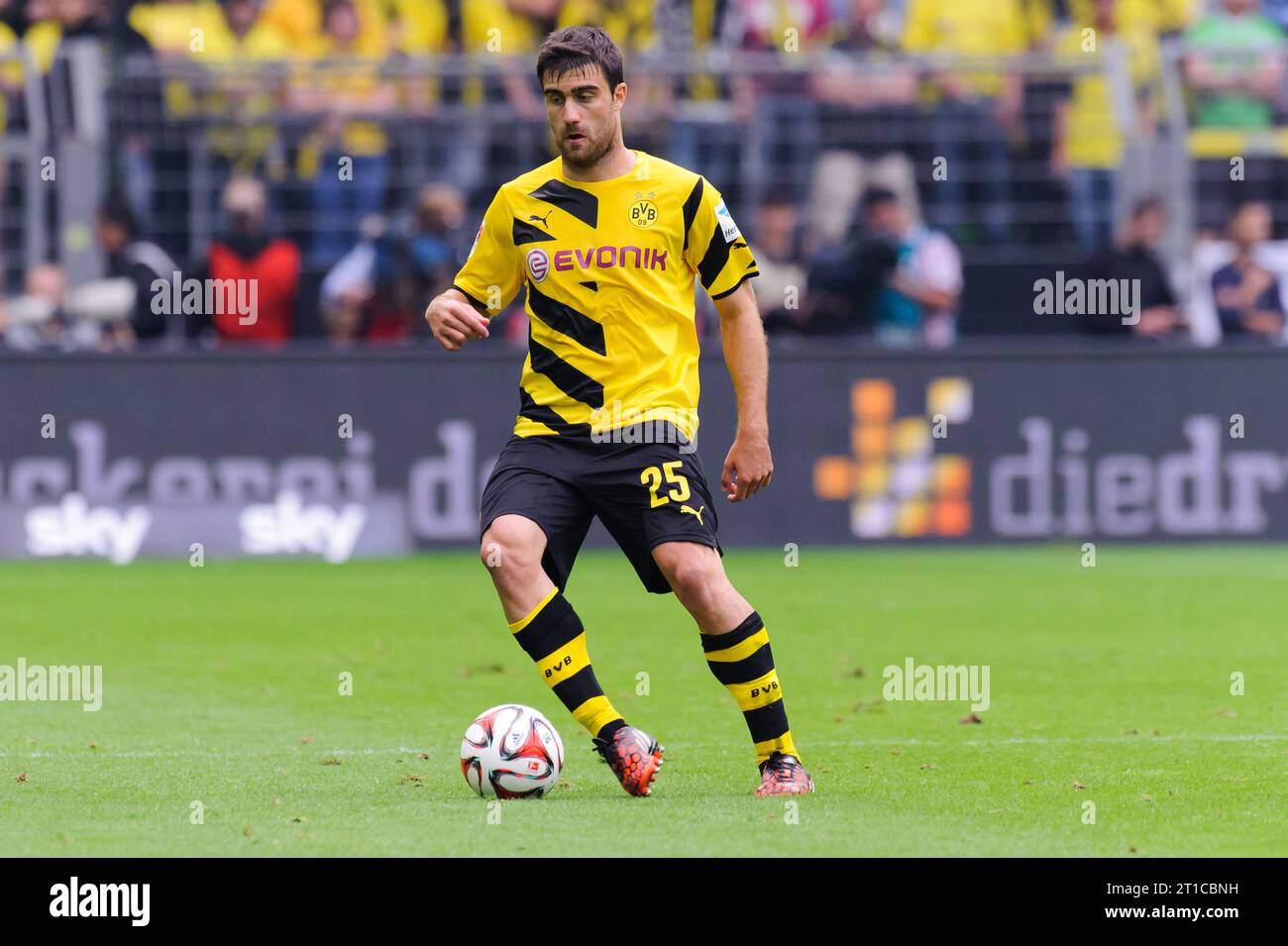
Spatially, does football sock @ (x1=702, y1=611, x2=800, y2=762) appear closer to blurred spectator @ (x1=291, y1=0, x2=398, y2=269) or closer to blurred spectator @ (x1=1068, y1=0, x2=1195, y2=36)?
blurred spectator @ (x1=291, y1=0, x2=398, y2=269)

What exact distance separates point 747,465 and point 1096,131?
12989 mm

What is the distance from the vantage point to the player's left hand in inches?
283

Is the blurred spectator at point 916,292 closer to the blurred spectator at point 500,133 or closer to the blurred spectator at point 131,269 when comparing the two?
the blurred spectator at point 500,133

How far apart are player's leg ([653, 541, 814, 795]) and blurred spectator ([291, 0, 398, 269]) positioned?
1200cm

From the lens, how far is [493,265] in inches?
292

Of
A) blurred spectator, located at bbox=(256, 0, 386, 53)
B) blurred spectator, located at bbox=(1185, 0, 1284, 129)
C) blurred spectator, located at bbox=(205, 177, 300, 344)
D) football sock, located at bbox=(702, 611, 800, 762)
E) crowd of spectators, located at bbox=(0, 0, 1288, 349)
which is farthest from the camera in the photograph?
blurred spectator, located at bbox=(256, 0, 386, 53)

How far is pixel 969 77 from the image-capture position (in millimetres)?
19453

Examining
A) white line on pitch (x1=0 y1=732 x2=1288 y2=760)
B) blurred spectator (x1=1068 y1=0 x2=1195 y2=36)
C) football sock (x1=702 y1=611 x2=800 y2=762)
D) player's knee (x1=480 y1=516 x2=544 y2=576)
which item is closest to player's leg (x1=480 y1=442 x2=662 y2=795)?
player's knee (x1=480 y1=516 x2=544 y2=576)

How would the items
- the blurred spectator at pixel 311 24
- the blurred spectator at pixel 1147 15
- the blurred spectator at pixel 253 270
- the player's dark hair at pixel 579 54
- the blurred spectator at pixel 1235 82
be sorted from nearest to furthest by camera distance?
the player's dark hair at pixel 579 54, the blurred spectator at pixel 253 270, the blurred spectator at pixel 1235 82, the blurred spectator at pixel 311 24, the blurred spectator at pixel 1147 15

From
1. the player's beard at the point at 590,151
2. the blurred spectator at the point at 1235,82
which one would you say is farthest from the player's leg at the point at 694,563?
the blurred spectator at the point at 1235,82

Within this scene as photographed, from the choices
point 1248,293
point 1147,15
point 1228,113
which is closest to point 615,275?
point 1248,293

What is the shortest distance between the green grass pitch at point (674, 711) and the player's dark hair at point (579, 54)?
2220mm

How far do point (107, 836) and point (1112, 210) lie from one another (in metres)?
14.1

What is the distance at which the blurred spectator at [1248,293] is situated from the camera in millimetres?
18250
